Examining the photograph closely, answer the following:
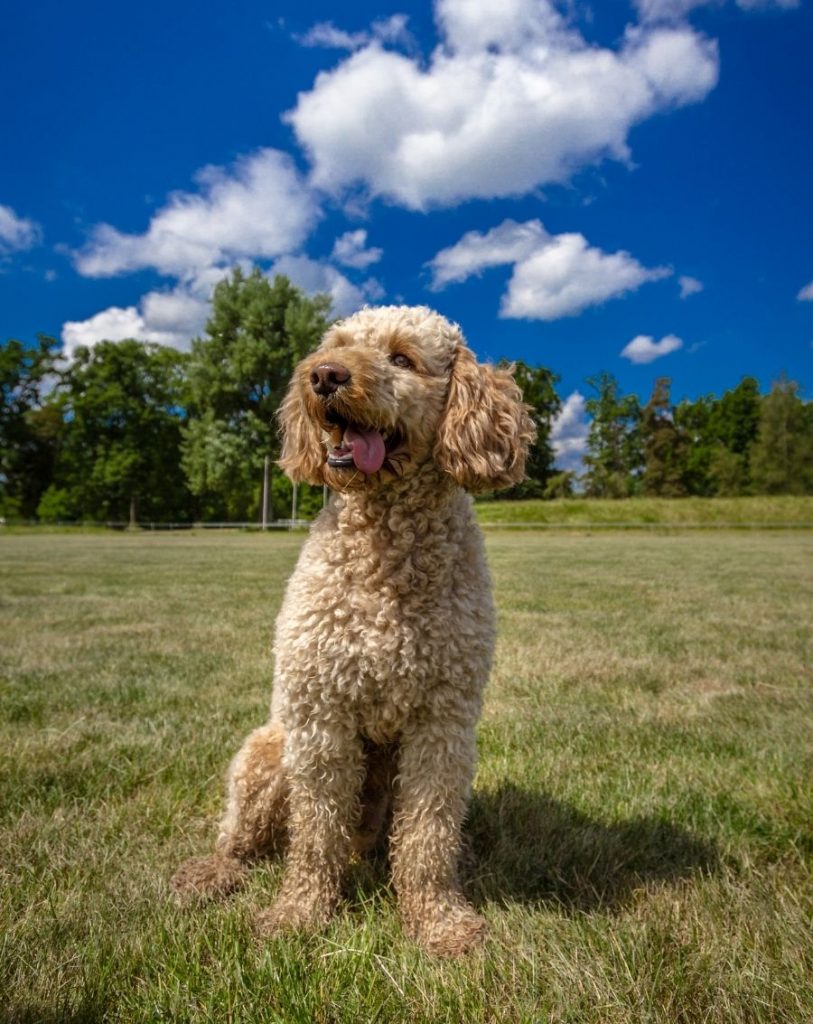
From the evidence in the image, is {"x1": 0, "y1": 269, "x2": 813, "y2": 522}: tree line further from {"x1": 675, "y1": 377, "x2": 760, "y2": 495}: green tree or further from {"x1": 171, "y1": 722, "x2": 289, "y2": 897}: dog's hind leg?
{"x1": 171, "y1": 722, "x2": 289, "y2": 897}: dog's hind leg

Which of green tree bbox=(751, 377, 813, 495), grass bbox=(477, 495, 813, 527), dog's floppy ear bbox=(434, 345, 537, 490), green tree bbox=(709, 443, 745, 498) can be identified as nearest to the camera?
dog's floppy ear bbox=(434, 345, 537, 490)

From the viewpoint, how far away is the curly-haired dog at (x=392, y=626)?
7.47 ft

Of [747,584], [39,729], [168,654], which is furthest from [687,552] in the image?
[39,729]

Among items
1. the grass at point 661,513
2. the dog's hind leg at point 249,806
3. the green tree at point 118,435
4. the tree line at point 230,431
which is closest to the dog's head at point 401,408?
the dog's hind leg at point 249,806

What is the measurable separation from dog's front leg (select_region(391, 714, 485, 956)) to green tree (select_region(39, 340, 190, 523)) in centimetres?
4714

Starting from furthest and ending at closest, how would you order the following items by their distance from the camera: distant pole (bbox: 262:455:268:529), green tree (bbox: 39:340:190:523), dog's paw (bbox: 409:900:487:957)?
green tree (bbox: 39:340:190:523) → distant pole (bbox: 262:455:268:529) → dog's paw (bbox: 409:900:487:957)

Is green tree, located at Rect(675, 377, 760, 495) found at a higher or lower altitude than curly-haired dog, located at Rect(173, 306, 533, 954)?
higher

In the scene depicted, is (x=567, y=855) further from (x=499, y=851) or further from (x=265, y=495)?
(x=265, y=495)

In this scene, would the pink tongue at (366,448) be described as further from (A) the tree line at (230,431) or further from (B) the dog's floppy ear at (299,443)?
(A) the tree line at (230,431)

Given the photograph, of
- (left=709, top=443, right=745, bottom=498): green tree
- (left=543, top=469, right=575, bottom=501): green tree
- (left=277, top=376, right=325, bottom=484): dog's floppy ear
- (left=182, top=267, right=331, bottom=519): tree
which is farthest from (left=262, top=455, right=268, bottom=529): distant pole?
(left=709, top=443, right=745, bottom=498): green tree

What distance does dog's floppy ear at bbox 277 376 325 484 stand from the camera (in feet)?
8.43

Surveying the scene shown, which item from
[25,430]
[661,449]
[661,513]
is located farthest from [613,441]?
[25,430]

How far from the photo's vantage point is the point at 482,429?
2.40m

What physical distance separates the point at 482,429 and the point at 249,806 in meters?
1.66
